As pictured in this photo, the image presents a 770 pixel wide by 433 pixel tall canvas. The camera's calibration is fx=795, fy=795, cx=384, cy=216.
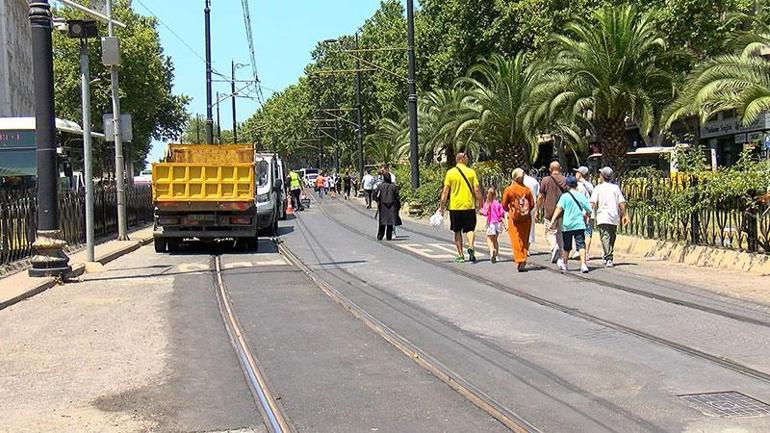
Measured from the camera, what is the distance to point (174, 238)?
60.6 ft

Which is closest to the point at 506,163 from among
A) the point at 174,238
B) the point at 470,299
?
the point at 174,238

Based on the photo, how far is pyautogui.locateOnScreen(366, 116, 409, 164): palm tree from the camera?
49094mm

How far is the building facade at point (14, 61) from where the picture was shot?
53656 millimetres

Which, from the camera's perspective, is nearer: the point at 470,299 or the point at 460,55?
the point at 470,299

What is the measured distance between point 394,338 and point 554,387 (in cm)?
230

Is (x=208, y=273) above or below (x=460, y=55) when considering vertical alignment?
below

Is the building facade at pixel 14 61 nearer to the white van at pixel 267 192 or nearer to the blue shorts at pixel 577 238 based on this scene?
the white van at pixel 267 192

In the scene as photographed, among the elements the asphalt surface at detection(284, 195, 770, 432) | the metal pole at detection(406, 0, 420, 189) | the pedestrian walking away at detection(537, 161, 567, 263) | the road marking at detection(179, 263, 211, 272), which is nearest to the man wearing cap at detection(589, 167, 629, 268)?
the pedestrian walking away at detection(537, 161, 567, 263)

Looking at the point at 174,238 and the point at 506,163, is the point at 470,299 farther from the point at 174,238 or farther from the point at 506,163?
the point at 506,163

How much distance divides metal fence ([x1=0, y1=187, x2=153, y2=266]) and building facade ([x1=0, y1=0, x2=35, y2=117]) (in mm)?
27100

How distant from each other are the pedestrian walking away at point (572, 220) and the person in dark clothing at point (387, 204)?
632 cm

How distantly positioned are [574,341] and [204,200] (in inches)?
449

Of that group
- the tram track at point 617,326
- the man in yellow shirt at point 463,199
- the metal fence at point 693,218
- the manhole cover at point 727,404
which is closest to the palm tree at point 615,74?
the metal fence at point 693,218

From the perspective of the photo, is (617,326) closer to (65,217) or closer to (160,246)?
(160,246)
